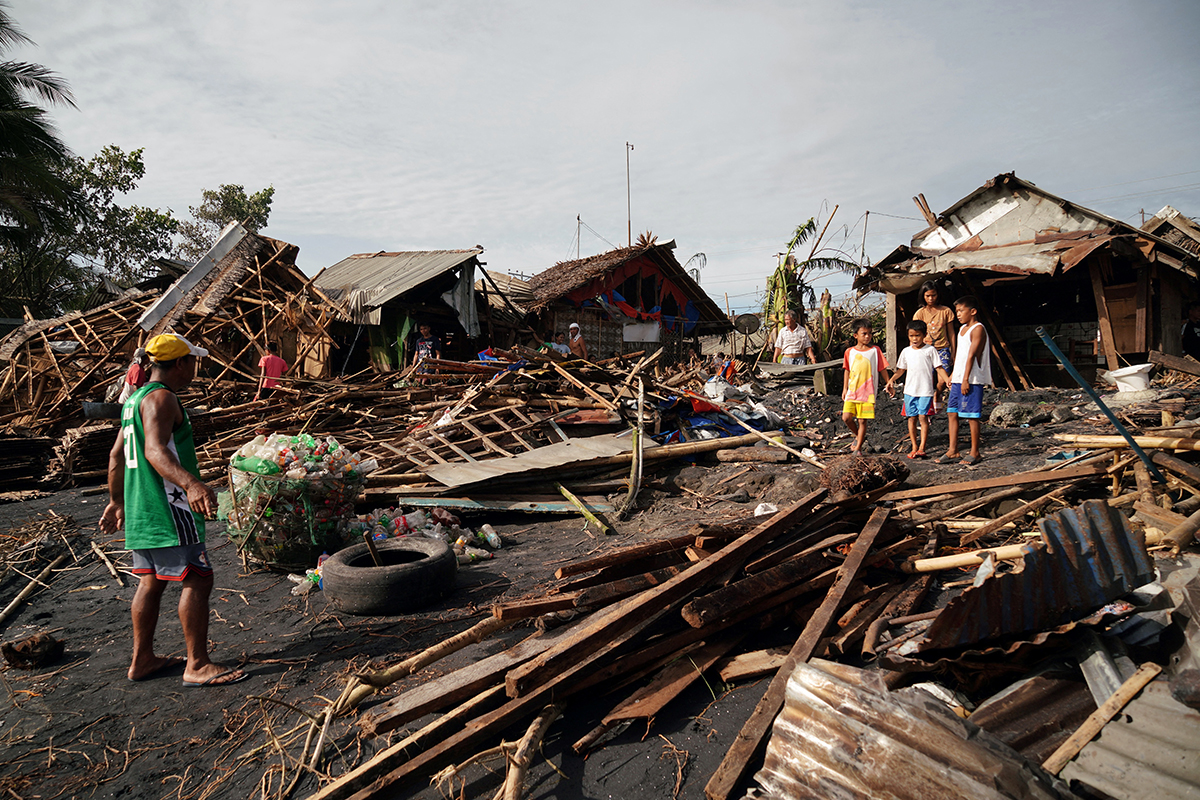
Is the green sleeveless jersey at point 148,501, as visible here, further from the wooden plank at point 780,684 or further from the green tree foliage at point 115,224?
the green tree foliage at point 115,224

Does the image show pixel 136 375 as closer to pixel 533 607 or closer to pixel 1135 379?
pixel 533 607

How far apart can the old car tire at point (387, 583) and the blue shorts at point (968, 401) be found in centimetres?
572

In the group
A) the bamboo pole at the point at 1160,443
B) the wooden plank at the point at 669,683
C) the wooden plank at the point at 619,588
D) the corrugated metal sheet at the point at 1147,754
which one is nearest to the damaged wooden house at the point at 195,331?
the wooden plank at the point at 619,588

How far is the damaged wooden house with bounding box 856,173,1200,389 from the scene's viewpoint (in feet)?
35.5

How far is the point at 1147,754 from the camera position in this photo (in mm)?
1934

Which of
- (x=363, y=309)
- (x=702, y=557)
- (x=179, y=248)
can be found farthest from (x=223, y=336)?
(x=179, y=248)

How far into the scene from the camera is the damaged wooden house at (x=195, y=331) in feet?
35.7

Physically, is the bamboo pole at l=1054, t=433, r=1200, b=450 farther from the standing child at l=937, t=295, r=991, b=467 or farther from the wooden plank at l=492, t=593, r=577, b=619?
the wooden plank at l=492, t=593, r=577, b=619

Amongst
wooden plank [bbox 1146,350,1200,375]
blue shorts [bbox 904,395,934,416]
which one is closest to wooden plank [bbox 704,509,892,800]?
blue shorts [bbox 904,395,934,416]

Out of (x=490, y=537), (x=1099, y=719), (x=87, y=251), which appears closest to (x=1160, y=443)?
(x=1099, y=719)

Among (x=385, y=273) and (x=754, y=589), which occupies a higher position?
(x=385, y=273)

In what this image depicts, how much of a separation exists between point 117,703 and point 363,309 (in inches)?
484

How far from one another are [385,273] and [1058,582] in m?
16.4

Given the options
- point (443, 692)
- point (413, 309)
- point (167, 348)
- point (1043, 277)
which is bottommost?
point (443, 692)
